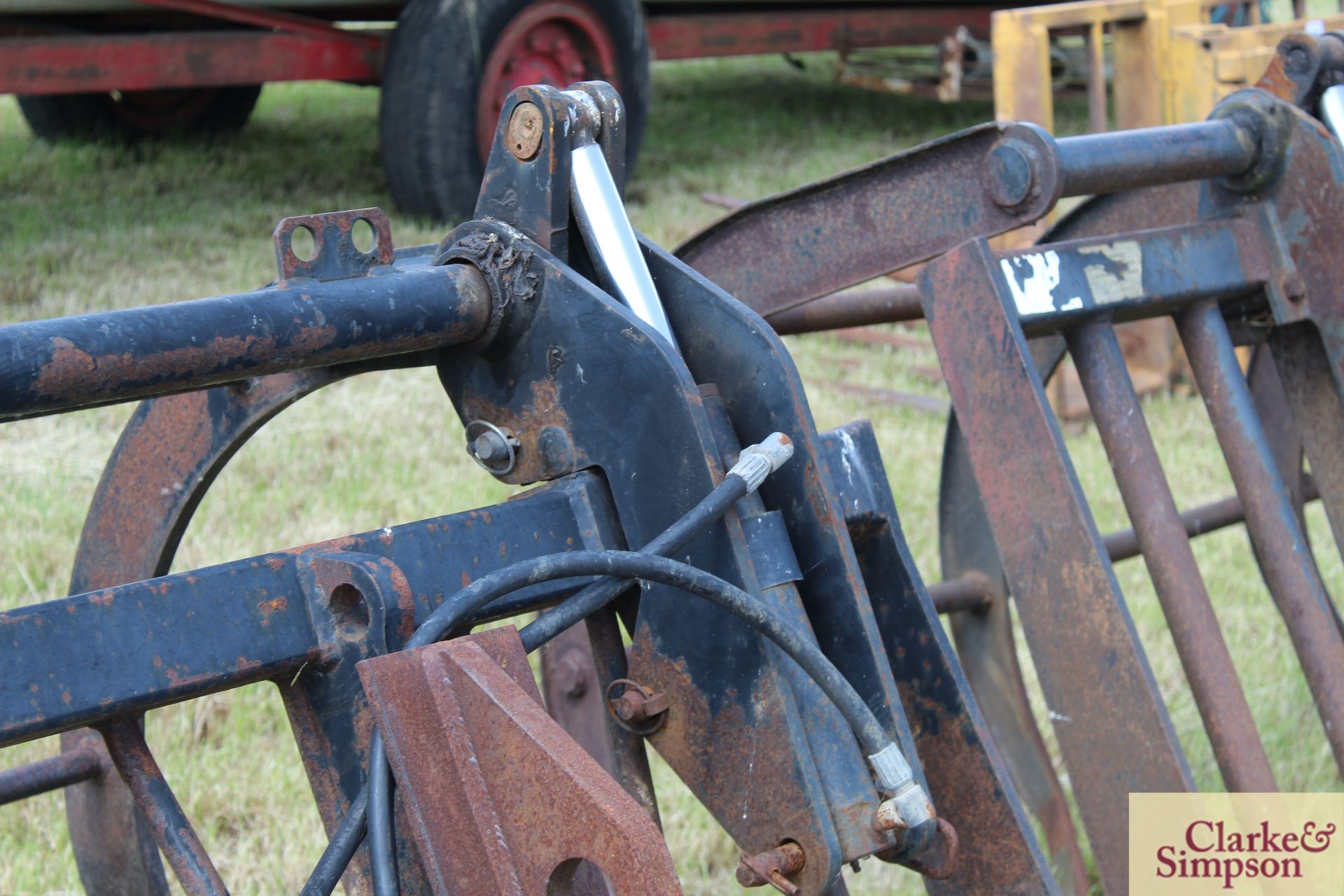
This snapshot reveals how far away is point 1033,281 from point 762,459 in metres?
0.72

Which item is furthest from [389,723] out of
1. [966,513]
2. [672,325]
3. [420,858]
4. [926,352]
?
[926,352]

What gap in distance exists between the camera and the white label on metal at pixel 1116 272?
1683 millimetres

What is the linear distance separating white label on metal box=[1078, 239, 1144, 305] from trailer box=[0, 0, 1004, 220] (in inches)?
169

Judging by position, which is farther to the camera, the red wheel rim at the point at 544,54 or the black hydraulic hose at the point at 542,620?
the red wheel rim at the point at 544,54

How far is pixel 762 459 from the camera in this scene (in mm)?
1061

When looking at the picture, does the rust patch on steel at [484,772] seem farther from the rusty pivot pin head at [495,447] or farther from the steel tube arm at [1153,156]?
the steel tube arm at [1153,156]

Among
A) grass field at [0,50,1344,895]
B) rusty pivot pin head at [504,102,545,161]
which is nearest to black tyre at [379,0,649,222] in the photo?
grass field at [0,50,1344,895]

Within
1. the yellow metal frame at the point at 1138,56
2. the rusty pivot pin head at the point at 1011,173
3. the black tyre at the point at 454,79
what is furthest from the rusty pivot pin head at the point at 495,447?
the black tyre at the point at 454,79

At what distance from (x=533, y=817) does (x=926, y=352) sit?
494 cm

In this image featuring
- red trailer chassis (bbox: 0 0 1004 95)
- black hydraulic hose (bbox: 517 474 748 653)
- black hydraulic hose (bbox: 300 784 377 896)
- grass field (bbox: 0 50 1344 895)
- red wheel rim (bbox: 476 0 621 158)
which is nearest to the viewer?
black hydraulic hose (bbox: 300 784 377 896)

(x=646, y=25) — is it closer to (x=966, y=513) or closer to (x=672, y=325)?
(x=966, y=513)

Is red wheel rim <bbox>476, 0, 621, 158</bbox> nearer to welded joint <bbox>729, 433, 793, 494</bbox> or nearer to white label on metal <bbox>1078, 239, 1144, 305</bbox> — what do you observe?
white label on metal <bbox>1078, 239, 1144, 305</bbox>

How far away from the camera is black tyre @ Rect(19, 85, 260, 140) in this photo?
6.62 m

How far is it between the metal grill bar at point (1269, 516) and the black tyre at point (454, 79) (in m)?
3.91
